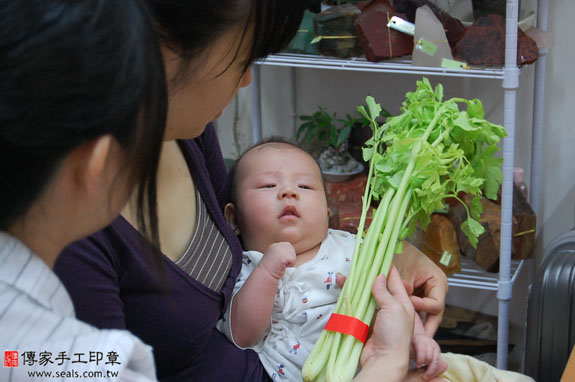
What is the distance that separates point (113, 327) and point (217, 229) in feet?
1.12

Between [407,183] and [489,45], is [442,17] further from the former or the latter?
[407,183]

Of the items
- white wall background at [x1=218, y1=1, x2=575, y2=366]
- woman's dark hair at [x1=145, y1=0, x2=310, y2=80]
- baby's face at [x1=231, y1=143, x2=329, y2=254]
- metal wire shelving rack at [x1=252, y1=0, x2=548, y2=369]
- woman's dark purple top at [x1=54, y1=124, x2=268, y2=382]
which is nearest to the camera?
woman's dark hair at [x1=145, y1=0, x2=310, y2=80]

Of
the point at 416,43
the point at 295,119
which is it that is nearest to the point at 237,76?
the point at 416,43

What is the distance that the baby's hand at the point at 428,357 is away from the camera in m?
1.15

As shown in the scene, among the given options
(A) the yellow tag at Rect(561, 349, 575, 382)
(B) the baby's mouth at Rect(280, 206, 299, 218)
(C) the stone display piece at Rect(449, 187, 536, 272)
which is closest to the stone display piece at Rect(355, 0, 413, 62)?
(C) the stone display piece at Rect(449, 187, 536, 272)

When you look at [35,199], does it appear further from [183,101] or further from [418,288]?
[418,288]

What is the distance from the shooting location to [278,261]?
1.26 meters

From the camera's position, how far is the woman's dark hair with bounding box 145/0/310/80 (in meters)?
0.73

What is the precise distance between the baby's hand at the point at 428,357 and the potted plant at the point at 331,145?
1.10 meters

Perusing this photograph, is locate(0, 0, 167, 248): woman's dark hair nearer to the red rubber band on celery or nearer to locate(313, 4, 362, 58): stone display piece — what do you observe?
the red rubber band on celery

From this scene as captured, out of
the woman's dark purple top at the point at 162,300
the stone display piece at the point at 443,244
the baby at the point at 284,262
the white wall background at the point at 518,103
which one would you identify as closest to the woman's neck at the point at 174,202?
the woman's dark purple top at the point at 162,300

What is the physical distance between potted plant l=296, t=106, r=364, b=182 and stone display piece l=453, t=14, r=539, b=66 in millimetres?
477

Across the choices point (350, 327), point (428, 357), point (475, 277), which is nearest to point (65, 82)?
point (350, 327)

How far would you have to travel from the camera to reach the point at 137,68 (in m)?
0.55
